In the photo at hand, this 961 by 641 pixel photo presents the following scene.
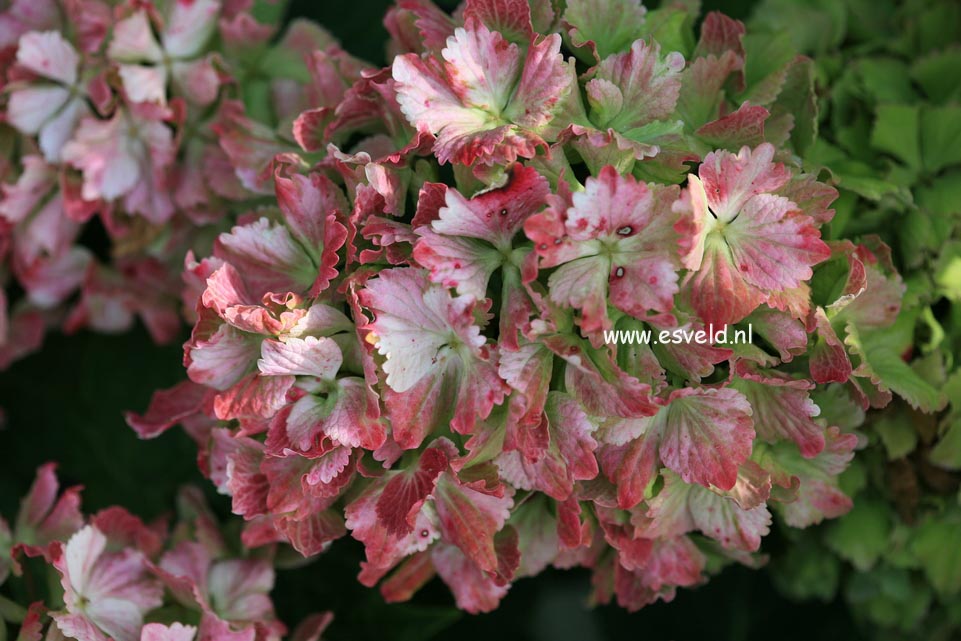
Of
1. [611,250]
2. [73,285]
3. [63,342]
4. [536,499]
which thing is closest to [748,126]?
[611,250]

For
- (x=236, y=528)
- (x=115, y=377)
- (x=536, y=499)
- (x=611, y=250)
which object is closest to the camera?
(x=611, y=250)

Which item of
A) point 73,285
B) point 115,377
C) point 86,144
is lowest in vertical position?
point 115,377

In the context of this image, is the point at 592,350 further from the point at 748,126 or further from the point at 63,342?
the point at 63,342

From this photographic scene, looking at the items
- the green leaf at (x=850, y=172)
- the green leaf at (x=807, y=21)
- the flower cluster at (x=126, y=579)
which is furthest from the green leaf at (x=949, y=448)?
the flower cluster at (x=126, y=579)

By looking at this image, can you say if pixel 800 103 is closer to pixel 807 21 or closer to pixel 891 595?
pixel 807 21

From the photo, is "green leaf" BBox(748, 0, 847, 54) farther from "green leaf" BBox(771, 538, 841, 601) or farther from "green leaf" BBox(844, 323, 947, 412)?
"green leaf" BBox(771, 538, 841, 601)

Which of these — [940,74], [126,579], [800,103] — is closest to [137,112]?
[126,579]

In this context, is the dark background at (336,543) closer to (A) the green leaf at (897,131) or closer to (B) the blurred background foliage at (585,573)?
(B) the blurred background foliage at (585,573)
